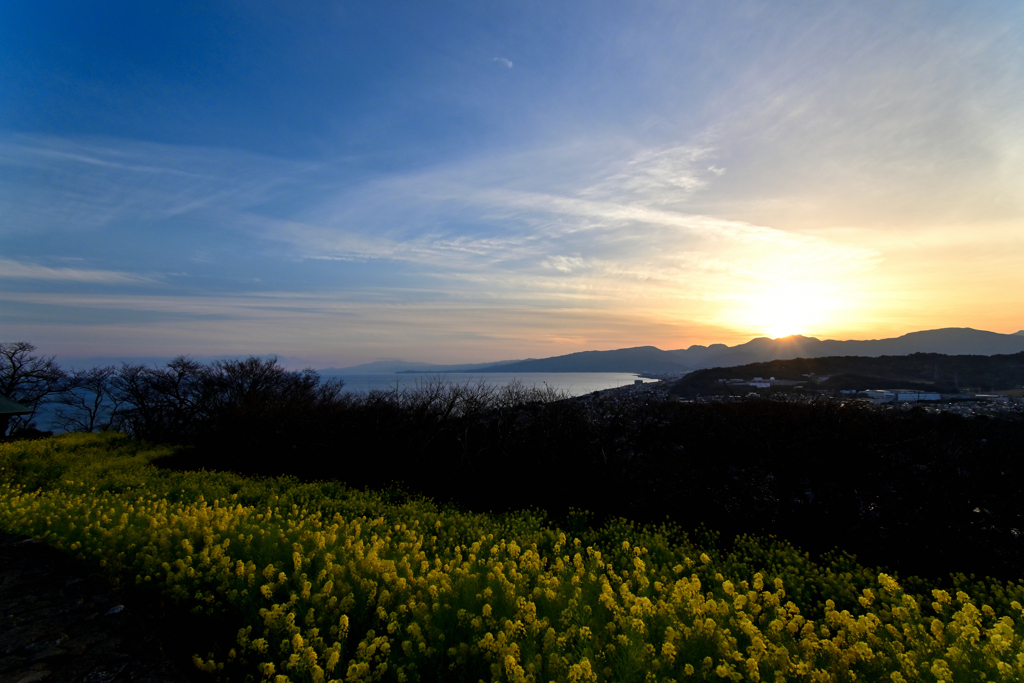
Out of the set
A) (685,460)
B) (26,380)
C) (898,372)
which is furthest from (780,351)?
(26,380)

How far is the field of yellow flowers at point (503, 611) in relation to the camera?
3.09 m

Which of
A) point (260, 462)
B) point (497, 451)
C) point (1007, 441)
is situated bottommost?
point (260, 462)

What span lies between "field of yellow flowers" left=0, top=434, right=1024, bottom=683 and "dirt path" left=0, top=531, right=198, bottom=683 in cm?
27

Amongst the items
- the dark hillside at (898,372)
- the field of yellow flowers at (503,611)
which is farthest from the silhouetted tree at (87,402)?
the dark hillside at (898,372)

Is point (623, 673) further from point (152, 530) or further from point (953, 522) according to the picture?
point (953, 522)

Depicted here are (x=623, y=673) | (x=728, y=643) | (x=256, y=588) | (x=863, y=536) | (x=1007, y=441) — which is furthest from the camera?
(x=1007, y=441)

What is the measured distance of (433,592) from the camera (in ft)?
12.5

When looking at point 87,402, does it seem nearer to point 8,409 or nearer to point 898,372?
point 8,409

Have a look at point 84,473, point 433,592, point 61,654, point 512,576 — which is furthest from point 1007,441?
point 84,473

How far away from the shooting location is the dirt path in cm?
359

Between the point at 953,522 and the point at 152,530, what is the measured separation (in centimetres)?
1174

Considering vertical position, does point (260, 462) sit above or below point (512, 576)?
below

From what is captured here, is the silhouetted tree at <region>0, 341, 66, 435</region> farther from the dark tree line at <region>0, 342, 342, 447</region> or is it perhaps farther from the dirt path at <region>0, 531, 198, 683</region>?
the dirt path at <region>0, 531, 198, 683</region>

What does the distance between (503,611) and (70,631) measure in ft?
13.0
